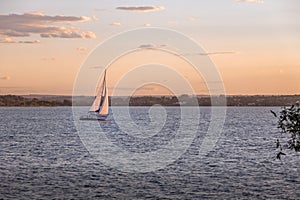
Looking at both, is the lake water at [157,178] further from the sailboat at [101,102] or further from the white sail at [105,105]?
the white sail at [105,105]

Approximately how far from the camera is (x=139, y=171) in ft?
193

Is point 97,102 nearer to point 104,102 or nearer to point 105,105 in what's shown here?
point 104,102

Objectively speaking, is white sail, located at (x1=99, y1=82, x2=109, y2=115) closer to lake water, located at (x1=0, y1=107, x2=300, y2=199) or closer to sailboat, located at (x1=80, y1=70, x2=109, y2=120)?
sailboat, located at (x1=80, y1=70, x2=109, y2=120)

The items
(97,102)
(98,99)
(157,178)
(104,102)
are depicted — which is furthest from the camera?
(97,102)

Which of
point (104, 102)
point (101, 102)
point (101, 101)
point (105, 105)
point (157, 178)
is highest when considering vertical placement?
point (157, 178)

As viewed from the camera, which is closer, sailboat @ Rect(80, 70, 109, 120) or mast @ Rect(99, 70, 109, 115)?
mast @ Rect(99, 70, 109, 115)

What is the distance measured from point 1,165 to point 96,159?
13336 millimetres

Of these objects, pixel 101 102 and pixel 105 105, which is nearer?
pixel 101 102

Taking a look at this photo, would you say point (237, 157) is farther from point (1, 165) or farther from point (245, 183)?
point (1, 165)

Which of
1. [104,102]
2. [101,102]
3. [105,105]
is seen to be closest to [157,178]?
[104,102]

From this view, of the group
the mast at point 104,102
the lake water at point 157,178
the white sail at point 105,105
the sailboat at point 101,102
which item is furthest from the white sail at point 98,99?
the lake water at point 157,178

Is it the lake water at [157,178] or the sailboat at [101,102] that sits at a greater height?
the lake water at [157,178]

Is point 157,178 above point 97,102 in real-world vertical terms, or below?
above

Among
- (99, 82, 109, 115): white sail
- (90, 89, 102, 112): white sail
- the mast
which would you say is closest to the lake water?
the mast
